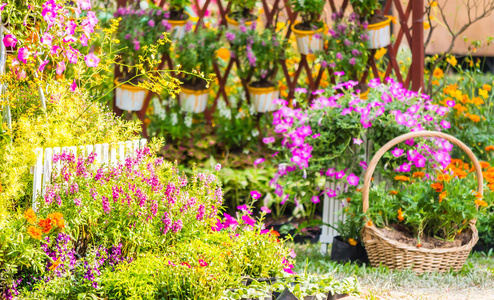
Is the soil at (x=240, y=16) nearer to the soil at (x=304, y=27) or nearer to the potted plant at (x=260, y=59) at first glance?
the potted plant at (x=260, y=59)

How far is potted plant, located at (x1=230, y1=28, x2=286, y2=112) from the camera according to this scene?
422 cm

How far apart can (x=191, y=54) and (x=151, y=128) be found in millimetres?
590

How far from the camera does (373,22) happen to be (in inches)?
160

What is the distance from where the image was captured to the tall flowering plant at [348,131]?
3346 millimetres

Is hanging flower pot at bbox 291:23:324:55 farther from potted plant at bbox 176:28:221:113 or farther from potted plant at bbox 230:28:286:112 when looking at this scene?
potted plant at bbox 176:28:221:113

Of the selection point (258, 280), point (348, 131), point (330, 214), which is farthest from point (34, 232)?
point (330, 214)

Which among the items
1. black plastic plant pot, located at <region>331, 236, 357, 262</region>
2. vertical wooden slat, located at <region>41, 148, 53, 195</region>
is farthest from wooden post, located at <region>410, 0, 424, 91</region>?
vertical wooden slat, located at <region>41, 148, 53, 195</region>

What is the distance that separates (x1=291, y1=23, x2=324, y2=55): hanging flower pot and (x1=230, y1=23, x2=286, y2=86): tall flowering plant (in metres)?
0.13

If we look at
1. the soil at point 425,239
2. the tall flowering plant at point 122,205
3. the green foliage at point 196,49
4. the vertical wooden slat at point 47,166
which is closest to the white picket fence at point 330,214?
the soil at point 425,239

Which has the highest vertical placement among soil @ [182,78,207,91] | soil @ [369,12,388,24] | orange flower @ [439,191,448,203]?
soil @ [369,12,388,24]

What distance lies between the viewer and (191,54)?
418 cm

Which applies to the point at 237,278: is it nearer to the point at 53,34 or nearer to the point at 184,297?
the point at 184,297

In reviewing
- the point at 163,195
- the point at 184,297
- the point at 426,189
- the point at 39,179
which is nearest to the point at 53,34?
the point at 39,179

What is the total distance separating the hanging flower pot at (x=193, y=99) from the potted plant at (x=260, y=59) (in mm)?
312
